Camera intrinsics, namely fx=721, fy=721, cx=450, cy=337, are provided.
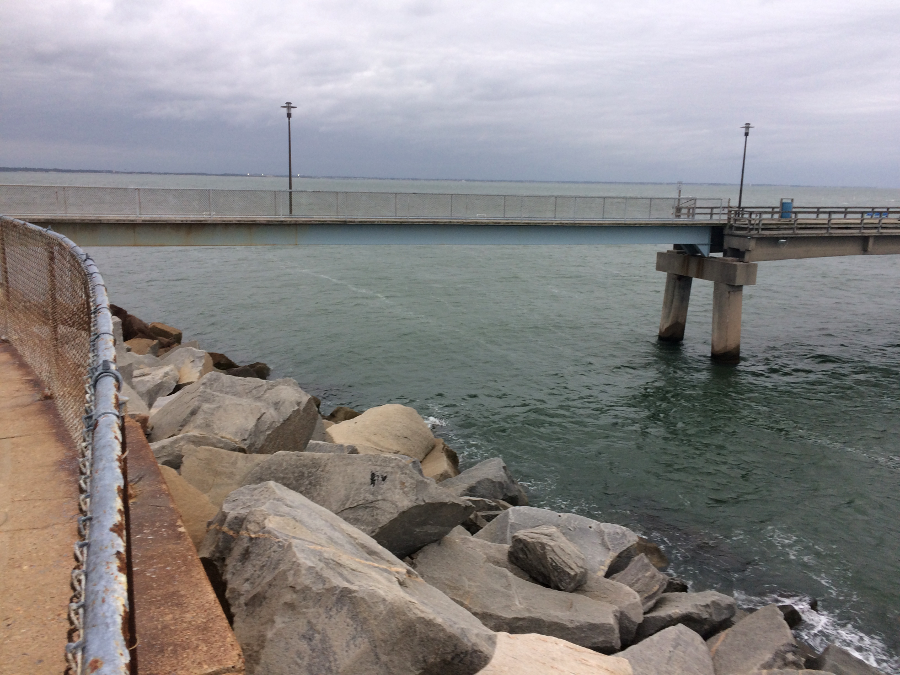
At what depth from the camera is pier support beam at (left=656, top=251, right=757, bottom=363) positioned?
2811cm

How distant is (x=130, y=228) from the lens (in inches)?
893

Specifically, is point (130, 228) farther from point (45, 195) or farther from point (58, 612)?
point (58, 612)

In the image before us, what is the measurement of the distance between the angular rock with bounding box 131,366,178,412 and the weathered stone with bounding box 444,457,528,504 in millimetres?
6991

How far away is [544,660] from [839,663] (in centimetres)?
581

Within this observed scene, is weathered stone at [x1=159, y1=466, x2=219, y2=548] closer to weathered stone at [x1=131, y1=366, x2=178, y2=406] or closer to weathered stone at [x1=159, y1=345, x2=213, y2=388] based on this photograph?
weathered stone at [x1=131, y1=366, x2=178, y2=406]

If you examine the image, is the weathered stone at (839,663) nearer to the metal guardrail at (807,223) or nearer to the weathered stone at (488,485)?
the weathered stone at (488,485)

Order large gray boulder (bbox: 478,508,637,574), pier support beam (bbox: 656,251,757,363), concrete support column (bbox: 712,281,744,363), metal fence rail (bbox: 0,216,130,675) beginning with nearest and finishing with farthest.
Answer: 1. metal fence rail (bbox: 0,216,130,675)
2. large gray boulder (bbox: 478,508,637,574)
3. concrete support column (bbox: 712,281,744,363)
4. pier support beam (bbox: 656,251,757,363)

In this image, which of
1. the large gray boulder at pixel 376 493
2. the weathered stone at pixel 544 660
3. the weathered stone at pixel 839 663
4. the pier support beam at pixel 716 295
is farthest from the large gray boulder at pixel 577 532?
the pier support beam at pixel 716 295

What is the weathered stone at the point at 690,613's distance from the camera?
29.2 ft

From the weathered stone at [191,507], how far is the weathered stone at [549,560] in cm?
402

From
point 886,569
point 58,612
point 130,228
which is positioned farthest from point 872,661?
point 130,228

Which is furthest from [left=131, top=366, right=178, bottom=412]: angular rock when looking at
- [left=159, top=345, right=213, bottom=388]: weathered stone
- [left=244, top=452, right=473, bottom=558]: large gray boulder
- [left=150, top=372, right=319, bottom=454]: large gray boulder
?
[left=244, top=452, right=473, bottom=558]: large gray boulder

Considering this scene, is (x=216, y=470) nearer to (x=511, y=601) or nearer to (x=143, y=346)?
(x=511, y=601)

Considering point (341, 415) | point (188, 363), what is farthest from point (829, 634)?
point (188, 363)
